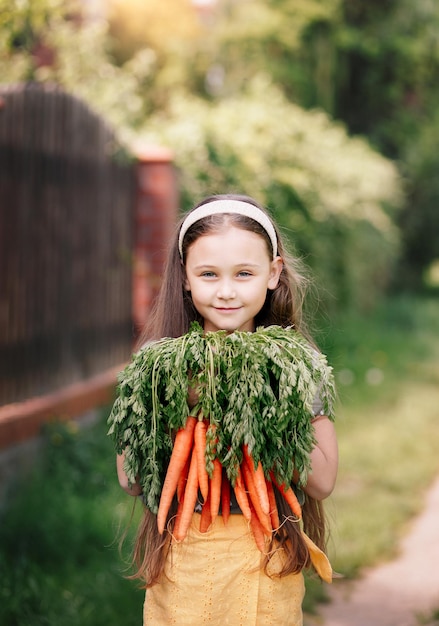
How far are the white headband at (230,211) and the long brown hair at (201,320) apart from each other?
0.01 metres

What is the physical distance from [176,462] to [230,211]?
2.37ft

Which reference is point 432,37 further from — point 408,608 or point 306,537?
point 306,537

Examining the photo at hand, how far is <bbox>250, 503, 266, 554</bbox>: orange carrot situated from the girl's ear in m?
0.65

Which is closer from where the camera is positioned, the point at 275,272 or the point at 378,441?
the point at 275,272

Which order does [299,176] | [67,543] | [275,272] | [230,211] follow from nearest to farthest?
[230,211]
[275,272]
[67,543]
[299,176]

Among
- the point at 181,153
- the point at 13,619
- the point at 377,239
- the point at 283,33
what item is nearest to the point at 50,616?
the point at 13,619

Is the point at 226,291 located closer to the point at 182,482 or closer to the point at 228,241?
the point at 228,241

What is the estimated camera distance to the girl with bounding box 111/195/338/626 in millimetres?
2348

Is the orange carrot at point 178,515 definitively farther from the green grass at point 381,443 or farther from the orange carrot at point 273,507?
the green grass at point 381,443

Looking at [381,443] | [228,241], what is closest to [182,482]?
[228,241]

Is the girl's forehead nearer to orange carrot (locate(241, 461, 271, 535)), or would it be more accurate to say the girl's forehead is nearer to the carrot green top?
the carrot green top

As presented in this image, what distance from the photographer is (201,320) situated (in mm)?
2648

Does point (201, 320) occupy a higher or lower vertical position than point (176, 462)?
higher

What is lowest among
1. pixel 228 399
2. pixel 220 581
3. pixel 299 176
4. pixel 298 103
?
pixel 220 581
